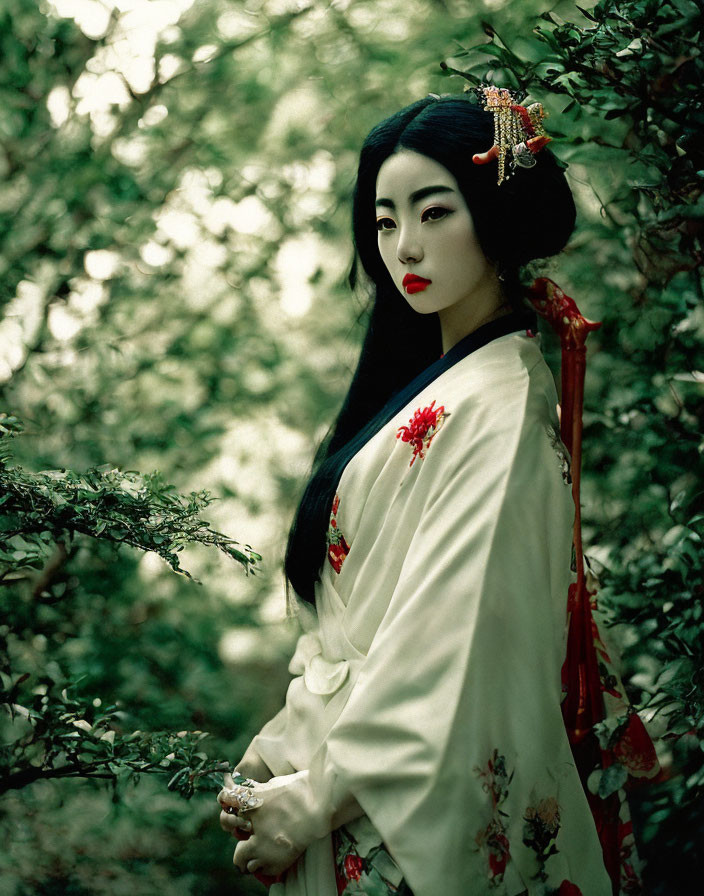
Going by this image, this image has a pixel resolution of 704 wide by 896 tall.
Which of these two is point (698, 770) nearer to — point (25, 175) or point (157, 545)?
point (157, 545)

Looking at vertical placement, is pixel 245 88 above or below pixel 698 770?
above

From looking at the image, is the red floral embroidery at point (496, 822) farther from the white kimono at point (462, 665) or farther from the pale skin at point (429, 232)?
the pale skin at point (429, 232)

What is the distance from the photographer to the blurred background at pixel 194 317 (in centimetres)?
204

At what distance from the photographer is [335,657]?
4.26 ft

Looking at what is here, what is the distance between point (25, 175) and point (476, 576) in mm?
1594

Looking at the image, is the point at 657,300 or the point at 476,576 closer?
the point at 476,576

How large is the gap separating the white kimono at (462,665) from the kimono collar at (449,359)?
0.18ft

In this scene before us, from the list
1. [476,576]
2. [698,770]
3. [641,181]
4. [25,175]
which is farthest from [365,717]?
[25,175]

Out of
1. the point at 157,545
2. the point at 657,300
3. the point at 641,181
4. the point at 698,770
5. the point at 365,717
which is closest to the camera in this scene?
the point at 365,717

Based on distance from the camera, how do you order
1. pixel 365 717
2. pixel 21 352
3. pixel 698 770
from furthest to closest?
pixel 21 352 < pixel 698 770 < pixel 365 717

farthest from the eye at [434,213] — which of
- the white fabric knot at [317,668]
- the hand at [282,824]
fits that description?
the hand at [282,824]

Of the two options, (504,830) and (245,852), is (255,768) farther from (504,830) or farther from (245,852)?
(504,830)

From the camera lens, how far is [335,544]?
134 centimetres

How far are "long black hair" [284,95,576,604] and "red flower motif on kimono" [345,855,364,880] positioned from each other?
1.20ft
